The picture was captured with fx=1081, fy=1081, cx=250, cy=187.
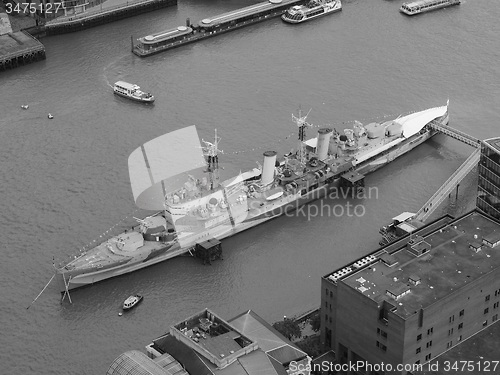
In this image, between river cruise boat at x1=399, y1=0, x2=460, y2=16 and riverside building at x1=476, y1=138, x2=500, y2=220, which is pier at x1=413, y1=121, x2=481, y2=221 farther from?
river cruise boat at x1=399, y1=0, x2=460, y2=16

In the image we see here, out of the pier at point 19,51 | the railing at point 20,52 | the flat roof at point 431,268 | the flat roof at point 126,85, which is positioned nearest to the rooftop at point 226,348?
the flat roof at point 431,268

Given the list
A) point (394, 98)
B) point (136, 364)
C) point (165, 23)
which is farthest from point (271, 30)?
point (136, 364)

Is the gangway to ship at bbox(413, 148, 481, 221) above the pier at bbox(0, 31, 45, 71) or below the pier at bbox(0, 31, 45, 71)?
below

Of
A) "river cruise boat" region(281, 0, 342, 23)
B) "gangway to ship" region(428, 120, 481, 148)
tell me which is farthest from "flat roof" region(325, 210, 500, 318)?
"river cruise boat" region(281, 0, 342, 23)

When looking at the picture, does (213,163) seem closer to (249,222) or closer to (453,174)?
(249,222)

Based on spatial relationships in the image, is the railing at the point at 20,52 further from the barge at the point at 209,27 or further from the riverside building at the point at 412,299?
the riverside building at the point at 412,299

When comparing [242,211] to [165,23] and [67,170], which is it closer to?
[67,170]
